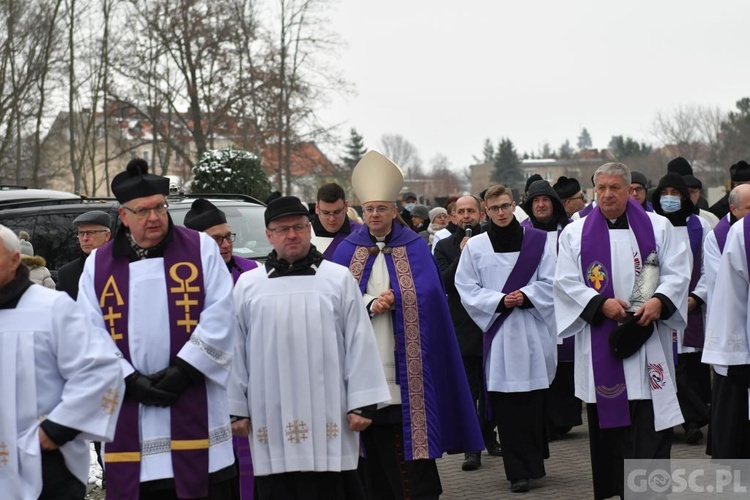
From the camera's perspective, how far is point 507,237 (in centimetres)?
905

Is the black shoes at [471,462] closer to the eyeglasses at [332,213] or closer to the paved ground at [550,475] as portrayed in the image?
the paved ground at [550,475]

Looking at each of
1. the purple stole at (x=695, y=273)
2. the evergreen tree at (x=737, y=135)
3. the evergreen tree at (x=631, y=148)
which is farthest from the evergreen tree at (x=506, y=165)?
the purple stole at (x=695, y=273)

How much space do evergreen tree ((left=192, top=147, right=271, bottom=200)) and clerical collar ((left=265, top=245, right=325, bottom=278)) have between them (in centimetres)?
1770

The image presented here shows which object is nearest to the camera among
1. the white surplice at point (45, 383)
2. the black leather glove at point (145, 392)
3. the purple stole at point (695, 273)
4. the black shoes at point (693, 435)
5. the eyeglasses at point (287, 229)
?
the white surplice at point (45, 383)

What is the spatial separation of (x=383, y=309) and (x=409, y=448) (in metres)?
0.83

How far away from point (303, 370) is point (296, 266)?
1.70 feet

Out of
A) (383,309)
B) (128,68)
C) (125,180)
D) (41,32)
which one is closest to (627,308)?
(383,309)

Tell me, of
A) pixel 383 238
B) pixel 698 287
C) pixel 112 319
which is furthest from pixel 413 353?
pixel 698 287

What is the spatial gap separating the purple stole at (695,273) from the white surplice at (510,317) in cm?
175

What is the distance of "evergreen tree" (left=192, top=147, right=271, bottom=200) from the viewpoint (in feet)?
78.2

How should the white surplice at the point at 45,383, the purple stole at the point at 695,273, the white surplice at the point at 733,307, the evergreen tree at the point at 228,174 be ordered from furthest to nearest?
1. the evergreen tree at the point at 228,174
2. the purple stole at the point at 695,273
3. the white surplice at the point at 733,307
4. the white surplice at the point at 45,383

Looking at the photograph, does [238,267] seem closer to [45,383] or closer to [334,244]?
[334,244]

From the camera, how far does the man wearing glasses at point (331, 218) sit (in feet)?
27.1

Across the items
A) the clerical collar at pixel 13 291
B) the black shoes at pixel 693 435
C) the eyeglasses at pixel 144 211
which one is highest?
the eyeglasses at pixel 144 211
